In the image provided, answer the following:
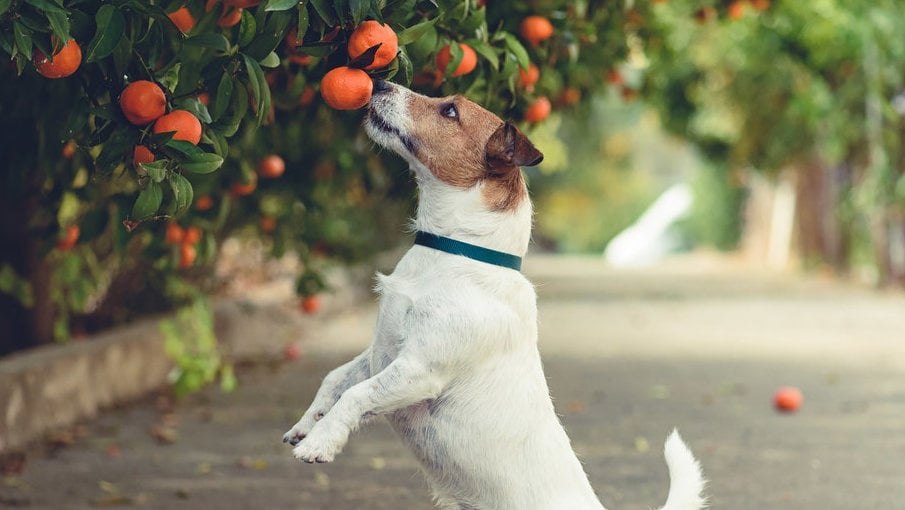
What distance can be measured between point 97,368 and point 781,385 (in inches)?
204

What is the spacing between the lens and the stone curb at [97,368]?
7.08 m

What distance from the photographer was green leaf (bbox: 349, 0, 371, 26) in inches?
133

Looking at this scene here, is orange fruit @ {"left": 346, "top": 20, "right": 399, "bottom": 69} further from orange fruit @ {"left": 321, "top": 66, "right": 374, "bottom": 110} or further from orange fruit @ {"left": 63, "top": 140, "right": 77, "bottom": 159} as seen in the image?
orange fruit @ {"left": 63, "top": 140, "right": 77, "bottom": 159}

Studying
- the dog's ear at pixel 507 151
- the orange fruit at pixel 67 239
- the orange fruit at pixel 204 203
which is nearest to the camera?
the dog's ear at pixel 507 151

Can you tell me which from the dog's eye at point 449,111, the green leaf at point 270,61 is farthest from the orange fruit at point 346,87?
the dog's eye at point 449,111

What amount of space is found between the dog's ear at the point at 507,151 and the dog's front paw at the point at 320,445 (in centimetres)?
91

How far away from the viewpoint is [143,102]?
355cm

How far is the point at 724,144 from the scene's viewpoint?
25.8m

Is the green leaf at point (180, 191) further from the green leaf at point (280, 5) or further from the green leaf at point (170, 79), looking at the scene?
the green leaf at point (280, 5)

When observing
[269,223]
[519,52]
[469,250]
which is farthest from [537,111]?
[269,223]

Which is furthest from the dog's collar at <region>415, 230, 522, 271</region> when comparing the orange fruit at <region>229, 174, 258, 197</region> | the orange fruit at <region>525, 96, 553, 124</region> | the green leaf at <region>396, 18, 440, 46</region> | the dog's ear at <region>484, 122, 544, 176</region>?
the orange fruit at <region>229, 174, 258, 197</region>

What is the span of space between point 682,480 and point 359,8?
169 cm

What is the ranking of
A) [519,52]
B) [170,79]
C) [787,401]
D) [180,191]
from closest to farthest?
[180,191]
[170,79]
[519,52]
[787,401]

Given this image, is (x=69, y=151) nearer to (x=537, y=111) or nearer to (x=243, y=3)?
(x=537, y=111)
